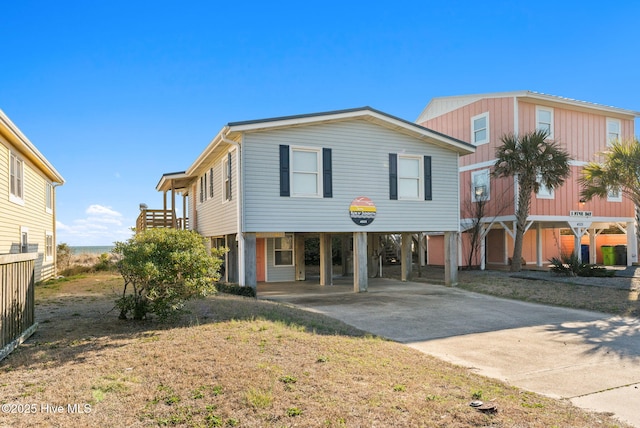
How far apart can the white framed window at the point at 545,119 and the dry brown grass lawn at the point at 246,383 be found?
17735 millimetres

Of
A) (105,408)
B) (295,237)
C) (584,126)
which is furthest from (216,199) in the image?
(584,126)

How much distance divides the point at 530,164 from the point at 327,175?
922 cm

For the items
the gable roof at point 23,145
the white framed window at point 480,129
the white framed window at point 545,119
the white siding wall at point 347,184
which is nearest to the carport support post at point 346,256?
the white siding wall at point 347,184

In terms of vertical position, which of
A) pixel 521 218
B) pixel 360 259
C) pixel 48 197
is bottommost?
pixel 360 259

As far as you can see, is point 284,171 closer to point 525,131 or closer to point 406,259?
point 406,259

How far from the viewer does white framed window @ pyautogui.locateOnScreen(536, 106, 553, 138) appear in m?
21.4

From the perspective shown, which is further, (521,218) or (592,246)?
(592,246)

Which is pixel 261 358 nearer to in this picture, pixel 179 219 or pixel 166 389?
pixel 166 389

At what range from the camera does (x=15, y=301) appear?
22.2 feet

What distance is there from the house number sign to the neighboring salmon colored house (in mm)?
8831

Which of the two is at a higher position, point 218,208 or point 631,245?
point 218,208

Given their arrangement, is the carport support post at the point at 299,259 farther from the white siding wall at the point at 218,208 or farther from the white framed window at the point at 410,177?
the white framed window at the point at 410,177

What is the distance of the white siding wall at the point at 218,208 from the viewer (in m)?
14.5

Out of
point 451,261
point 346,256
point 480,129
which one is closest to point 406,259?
point 451,261
